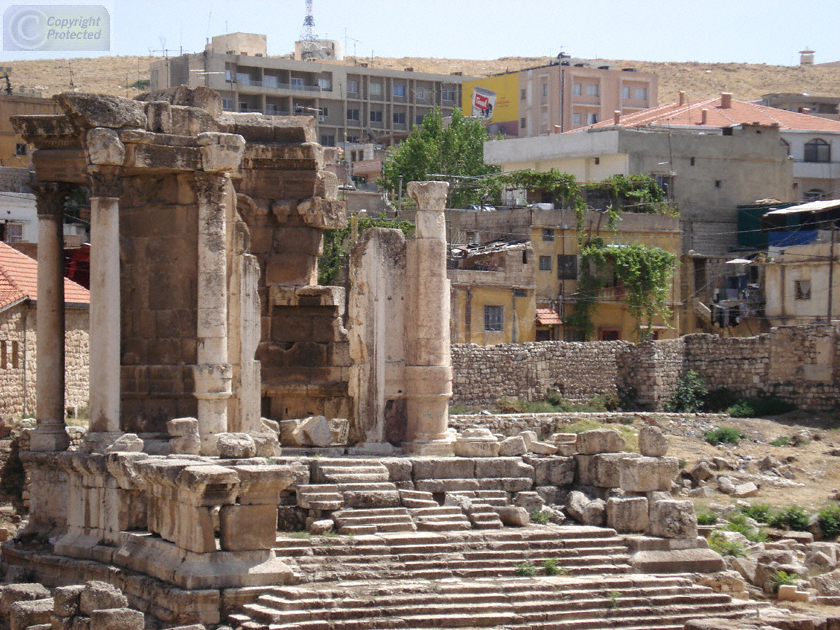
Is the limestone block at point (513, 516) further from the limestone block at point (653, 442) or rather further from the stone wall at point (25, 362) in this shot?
the stone wall at point (25, 362)

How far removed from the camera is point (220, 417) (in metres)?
18.1

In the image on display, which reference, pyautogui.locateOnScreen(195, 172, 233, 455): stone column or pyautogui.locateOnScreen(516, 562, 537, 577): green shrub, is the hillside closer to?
pyautogui.locateOnScreen(195, 172, 233, 455): stone column

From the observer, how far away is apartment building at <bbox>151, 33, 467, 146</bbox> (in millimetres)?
68312

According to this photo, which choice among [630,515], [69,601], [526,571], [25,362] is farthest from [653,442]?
[25,362]

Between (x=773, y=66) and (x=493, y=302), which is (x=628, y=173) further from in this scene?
(x=773, y=66)

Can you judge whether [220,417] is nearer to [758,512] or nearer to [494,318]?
[758,512]

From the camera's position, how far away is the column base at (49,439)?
18.2m

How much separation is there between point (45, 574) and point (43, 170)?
17.4ft

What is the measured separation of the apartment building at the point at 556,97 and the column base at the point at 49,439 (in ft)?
174

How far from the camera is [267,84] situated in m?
70.7

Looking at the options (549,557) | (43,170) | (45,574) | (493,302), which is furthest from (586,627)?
(493,302)

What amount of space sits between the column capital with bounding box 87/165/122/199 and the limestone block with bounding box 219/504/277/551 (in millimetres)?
5042

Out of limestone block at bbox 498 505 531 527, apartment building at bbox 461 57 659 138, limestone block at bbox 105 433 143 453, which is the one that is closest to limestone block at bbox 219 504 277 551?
limestone block at bbox 105 433 143 453

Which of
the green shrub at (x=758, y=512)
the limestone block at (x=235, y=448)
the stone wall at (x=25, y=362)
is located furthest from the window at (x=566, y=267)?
the limestone block at (x=235, y=448)
